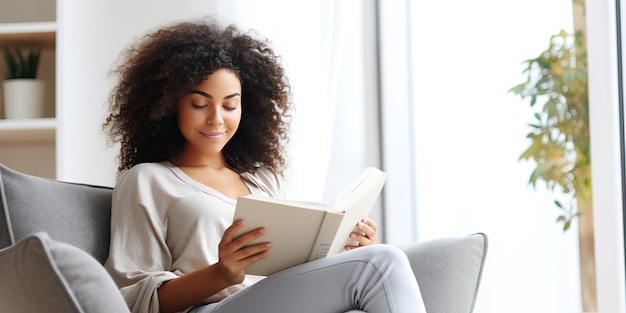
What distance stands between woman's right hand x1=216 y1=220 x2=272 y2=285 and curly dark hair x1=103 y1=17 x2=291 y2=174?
0.51 m

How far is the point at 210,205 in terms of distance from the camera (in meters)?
1.80

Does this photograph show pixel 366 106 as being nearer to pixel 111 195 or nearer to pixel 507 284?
pixel 507 284

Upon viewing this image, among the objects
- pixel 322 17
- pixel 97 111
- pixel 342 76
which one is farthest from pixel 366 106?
pixel 97 111

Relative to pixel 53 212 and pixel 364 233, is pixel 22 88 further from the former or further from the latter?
pixel 364 233

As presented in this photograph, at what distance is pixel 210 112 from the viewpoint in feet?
6.16

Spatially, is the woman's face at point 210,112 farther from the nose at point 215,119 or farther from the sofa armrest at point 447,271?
the sofa armrest at point 447,271

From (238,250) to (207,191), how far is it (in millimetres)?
394

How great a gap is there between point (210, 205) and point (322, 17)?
121cm

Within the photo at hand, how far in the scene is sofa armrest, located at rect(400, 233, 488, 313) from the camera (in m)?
1.72

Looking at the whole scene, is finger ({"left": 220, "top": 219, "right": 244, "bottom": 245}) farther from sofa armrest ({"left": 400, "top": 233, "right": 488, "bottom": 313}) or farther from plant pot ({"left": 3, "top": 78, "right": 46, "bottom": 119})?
plant pot ({"left": 3, "top": 78, "right": 46, "bottom": 119})

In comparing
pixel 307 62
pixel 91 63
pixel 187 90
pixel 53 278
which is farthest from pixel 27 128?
pixel 53 278

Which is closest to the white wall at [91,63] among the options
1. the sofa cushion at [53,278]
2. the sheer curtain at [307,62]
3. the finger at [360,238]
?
the sheer curtain at [307,62]

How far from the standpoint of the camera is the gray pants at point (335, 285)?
147cm

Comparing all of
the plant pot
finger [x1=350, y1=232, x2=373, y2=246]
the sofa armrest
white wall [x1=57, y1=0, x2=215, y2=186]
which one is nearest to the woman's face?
finger [x1=350, y1=232, x2=373, y2=246]
